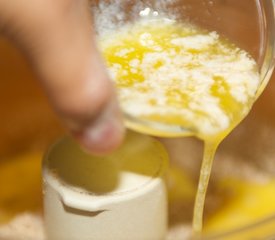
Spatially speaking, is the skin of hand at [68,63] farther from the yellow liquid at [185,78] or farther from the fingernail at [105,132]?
the yellow liquid at [185,78]

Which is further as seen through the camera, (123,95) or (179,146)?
(179,146)

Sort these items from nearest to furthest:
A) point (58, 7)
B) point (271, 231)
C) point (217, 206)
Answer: point (58, 7), point (271, 231), point (217, 206)

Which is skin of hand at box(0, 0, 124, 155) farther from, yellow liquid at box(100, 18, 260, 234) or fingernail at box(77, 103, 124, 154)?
yellow liquid at box(100, 18, 260, 234)

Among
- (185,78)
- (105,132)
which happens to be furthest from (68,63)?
(185,78)

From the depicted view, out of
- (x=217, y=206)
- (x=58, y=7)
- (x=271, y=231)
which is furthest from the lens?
(x=217, y=206)

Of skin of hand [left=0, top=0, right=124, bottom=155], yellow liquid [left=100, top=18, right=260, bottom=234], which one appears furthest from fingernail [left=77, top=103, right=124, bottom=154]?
yellow liquid [left=100, top=18, right=260, bottom=234]

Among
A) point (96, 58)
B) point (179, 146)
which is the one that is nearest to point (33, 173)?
point (179, 146)

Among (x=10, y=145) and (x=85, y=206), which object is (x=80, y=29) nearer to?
(x=85, y=206)

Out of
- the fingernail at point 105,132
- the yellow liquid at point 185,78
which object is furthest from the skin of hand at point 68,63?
the yellow liquid at point 185,78
